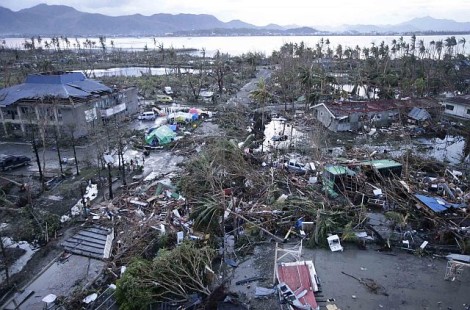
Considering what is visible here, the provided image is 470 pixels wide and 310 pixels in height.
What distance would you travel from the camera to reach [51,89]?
29906 millimetres

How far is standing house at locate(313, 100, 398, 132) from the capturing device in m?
31.0

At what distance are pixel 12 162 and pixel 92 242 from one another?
39.2ft

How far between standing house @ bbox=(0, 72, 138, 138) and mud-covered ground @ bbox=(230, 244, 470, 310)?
63.9 feet

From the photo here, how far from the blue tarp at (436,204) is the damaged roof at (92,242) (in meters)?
15.4

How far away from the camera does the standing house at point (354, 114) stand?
3103cm

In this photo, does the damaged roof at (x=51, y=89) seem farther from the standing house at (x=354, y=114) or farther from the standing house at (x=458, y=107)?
the standing house at (x=458, y=107)

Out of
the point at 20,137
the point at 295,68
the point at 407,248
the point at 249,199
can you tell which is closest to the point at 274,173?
the point at 249,199

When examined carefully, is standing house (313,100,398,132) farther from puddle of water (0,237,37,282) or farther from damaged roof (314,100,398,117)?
puddle of water (0,237,37,282)

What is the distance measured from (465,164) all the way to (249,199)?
16209 mm

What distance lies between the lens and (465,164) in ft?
76.2

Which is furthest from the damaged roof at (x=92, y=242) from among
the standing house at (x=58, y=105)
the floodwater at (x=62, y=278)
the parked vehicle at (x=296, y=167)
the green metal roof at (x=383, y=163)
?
the green metal roof at (x=383, y=163)

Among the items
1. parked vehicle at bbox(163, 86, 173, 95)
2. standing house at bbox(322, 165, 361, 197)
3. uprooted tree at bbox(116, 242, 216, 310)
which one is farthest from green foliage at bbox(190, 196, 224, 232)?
parked vehicle at bbox(163, 86, 173, 95)

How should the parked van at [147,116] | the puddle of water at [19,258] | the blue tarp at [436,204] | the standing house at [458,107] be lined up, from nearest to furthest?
1. the puddle of water at [19,258]
2. the blue tarp at [436,204]
3. the standing house at [458,107]
4. the parked van at [147,116]

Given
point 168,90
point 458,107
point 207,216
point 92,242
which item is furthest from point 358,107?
point 92,242
